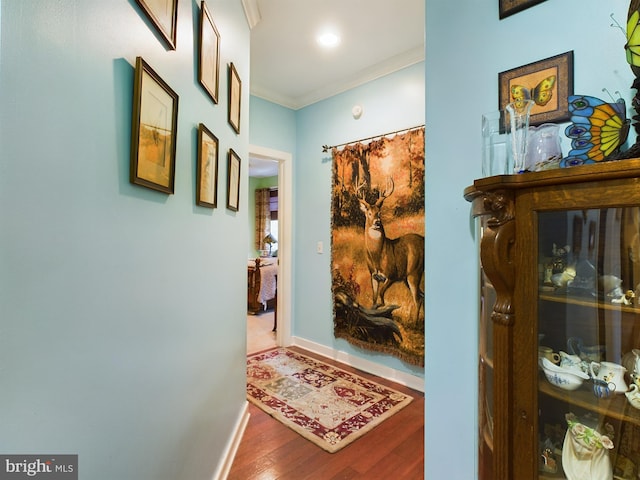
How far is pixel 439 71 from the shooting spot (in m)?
1.38

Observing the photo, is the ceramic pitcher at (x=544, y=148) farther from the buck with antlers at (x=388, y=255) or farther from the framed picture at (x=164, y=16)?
the buck with antlers at (x=388, y=255)

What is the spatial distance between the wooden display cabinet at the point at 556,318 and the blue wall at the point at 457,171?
405 mm

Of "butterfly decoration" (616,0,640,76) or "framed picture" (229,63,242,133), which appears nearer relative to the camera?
"butterfly decoration" (616,0,640,76)

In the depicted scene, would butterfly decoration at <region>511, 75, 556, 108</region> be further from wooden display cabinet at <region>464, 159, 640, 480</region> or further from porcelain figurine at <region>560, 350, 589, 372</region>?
porcelain figurine at <region>560, 350, 589, 372</region>

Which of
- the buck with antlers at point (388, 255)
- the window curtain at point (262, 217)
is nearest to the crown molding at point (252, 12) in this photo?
the buck with antlers at point (388, 255)

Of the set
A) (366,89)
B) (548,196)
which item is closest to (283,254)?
(366,89)

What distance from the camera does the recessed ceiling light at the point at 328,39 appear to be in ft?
7.97

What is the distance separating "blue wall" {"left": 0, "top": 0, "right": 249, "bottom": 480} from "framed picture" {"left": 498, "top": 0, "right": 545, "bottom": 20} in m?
1.24

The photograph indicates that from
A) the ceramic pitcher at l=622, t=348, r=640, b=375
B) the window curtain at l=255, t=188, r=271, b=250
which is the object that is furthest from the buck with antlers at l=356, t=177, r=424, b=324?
the window curtain at l=255, t=188, r=271, b=250

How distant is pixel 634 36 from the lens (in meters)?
0.83

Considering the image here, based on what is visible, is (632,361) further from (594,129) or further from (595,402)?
(594,129)

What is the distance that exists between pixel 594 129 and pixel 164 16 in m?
1.40

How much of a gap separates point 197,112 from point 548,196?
134 cm

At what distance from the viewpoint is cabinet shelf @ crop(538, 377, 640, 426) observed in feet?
2.58
